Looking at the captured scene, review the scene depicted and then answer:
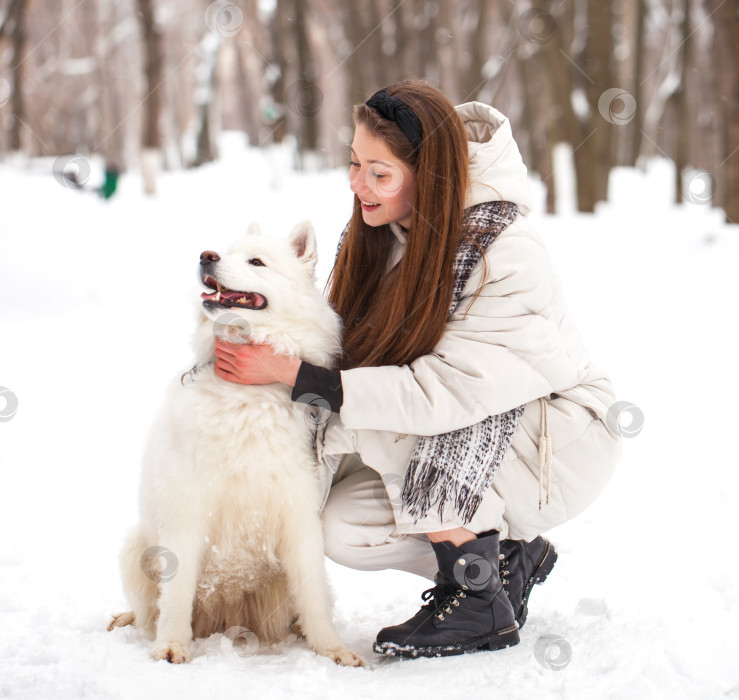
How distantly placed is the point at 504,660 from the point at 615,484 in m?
2.18

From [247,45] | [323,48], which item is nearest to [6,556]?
[247,45]

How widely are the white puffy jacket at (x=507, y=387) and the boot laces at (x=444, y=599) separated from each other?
0.27m

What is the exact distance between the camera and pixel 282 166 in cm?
1590

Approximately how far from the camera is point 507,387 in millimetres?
2492

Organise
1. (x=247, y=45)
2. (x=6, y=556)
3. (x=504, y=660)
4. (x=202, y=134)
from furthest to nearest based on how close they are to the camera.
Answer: (x=247, y=45) < (x=202, y=134) < (x=6, y=556) < (x=504, y=660)

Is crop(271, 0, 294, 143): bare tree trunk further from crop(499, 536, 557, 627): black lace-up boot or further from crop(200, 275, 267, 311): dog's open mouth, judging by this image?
crop(499, 536, 557, 627): black lace-up boot

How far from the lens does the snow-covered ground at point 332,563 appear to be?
2336 millimetres

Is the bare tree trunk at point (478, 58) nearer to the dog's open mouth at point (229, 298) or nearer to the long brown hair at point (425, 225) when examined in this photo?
the long brown hair at point (425, 225)

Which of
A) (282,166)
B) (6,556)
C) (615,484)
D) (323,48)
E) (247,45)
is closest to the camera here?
(6,556)

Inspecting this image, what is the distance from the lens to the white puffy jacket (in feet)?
8.14

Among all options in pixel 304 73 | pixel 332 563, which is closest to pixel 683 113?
pixel 304 73

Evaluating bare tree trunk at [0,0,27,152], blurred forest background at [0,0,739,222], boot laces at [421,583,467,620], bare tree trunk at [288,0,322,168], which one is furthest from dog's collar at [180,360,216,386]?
bare tree trunk at [288,0,322,168]

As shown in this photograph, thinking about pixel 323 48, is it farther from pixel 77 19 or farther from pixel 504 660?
pixel 504 660

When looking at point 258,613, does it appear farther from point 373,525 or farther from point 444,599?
point 444,599
